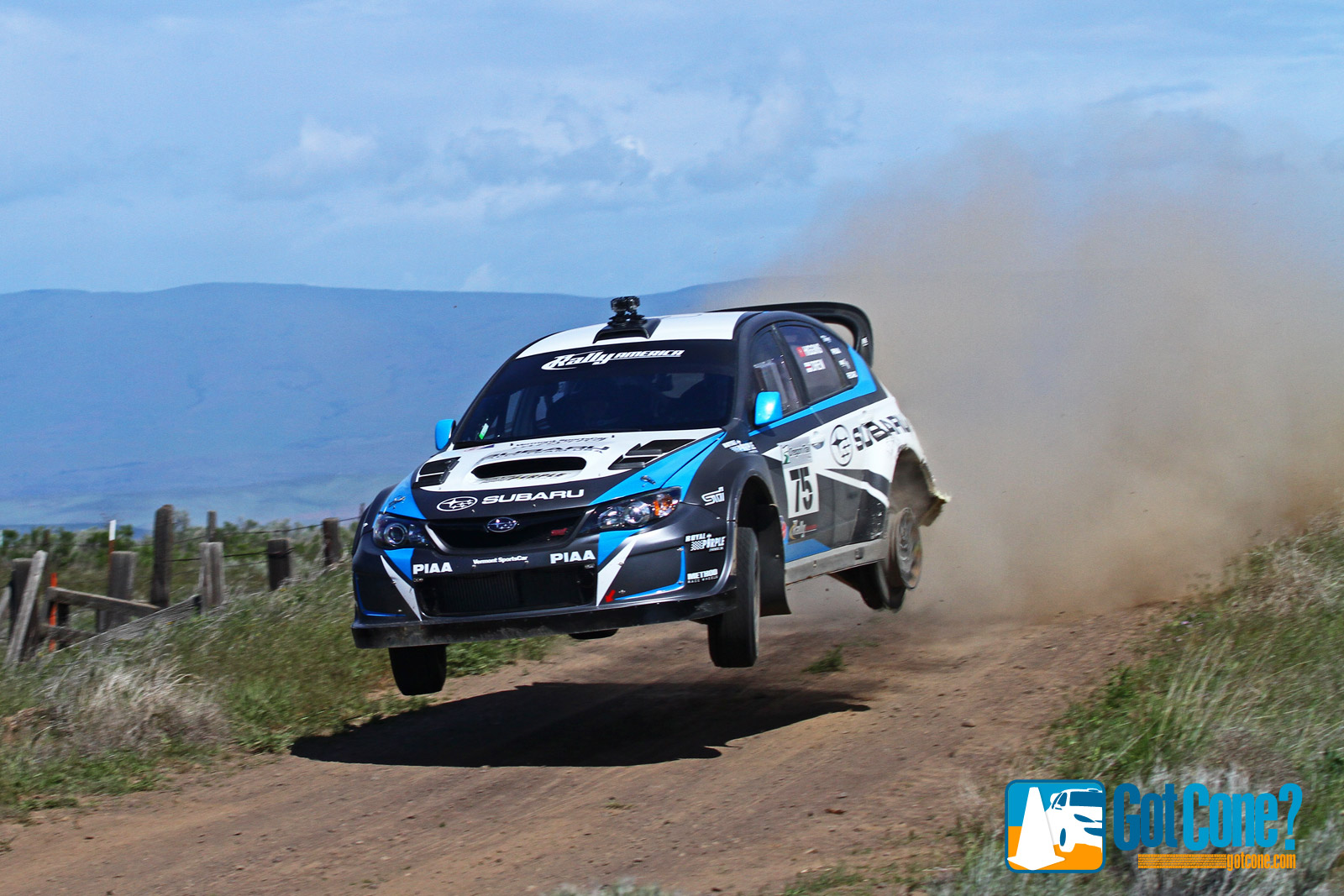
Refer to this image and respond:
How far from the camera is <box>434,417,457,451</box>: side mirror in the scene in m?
8.35

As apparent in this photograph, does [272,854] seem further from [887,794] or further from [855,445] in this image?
[855,445]

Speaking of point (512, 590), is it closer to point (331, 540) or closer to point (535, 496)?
point (535, 496)

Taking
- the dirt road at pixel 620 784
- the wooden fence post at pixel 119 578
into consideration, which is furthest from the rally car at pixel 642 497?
the wooden fence post at pixel 119 578

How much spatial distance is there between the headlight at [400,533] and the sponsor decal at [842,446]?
8.70 ft

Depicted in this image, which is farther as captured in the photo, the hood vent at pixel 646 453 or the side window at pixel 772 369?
the side window at pixel 772 369

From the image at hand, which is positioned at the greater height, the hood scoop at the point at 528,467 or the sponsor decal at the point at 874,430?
the sponsor decal at the point at 874,430

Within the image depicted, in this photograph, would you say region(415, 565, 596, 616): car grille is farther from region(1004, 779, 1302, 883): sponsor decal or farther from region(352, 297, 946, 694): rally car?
region(1004, 779, 1302, 883): sponsor decal

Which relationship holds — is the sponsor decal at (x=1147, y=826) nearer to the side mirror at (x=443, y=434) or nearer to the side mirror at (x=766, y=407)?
the side mirror at (x=766, y=407)

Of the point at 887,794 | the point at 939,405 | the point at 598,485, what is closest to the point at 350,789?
the point at 598,485

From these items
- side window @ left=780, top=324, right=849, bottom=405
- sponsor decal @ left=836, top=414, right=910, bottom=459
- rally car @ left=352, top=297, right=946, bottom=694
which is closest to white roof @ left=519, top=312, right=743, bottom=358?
rally car @ left=352, top=297, right=946, bottom=694

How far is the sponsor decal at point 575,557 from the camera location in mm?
6770

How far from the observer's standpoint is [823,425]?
335 inches

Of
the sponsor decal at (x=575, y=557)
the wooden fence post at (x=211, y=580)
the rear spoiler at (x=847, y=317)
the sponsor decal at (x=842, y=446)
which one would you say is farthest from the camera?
the wooden fence post at (x=211, y=580)

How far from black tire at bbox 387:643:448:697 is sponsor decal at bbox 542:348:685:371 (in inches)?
71.9
